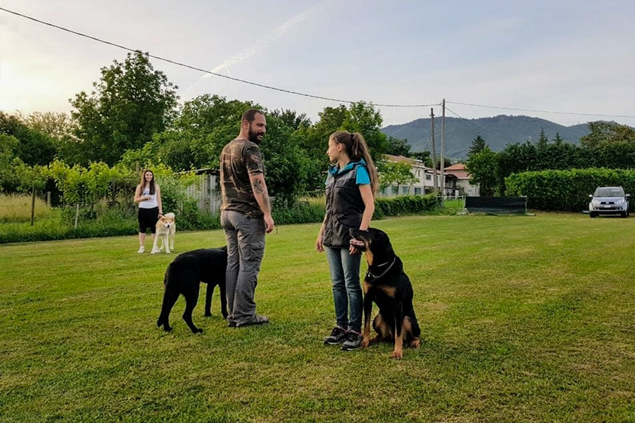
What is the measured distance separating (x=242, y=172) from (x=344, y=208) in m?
1.17

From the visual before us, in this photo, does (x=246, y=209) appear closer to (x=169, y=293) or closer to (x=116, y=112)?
(x=169, y=293)

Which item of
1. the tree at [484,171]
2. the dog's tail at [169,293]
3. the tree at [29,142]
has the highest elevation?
the tree at [29,142]

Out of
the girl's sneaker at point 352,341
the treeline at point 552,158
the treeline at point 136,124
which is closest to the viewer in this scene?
the girl's sneaker at point 352,341

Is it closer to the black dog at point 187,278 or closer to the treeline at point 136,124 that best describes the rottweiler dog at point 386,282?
the black dog at point 187,278

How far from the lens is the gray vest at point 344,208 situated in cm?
359

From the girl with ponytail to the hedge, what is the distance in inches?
1088

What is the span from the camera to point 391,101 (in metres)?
34.7

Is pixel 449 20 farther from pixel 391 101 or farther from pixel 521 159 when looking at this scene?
pixel 521 159

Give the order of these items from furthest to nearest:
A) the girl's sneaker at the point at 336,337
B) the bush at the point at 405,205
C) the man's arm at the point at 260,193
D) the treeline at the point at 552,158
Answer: the treeline at the point at 552,158, the bush at the point at 405,205, the man's arm at the point at 260,193, the girl's sneaker at the point at 336,337

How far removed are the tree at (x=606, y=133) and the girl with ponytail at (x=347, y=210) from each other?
234 feet

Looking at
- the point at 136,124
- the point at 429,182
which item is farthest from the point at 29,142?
the point at 429,182

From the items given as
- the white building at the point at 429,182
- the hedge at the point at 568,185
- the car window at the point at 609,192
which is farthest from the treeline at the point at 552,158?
the white building at the point at 429,182

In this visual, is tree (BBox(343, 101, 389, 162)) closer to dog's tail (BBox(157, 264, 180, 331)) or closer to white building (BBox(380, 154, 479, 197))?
white building (BBox(380, 154, 479, 197))

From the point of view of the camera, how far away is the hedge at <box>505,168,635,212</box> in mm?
26828
